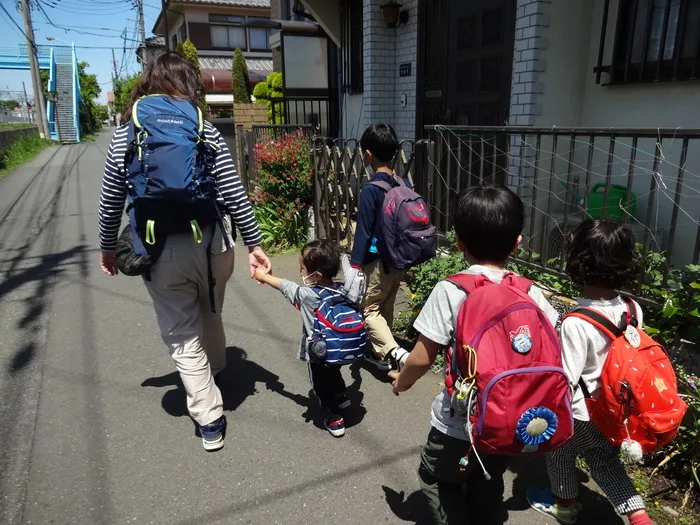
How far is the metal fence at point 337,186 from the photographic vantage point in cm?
529

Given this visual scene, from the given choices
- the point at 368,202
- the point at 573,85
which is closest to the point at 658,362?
the point at 368,202

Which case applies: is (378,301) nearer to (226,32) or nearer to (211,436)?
(211,436)

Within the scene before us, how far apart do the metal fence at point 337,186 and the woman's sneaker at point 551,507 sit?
3385mm

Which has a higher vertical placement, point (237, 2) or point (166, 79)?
point (237, 2)

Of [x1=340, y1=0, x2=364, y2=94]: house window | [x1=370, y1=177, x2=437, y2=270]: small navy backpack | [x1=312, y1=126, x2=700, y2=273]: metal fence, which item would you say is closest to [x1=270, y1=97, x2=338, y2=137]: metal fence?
[x1=340, y1=0, x2=364, y2=94]: house window

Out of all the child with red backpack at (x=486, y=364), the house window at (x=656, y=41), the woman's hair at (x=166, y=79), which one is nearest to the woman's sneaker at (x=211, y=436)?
the child with red backpack at (x=486, y=364)

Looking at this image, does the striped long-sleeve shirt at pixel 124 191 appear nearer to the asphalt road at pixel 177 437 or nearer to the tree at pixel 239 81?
the asphalt road at pixel 177 437

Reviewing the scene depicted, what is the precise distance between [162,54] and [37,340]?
2.68m

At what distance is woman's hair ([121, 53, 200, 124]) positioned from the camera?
251 cm

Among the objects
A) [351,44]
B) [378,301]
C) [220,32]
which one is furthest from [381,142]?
[220,32]

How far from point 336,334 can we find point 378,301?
2.73ft

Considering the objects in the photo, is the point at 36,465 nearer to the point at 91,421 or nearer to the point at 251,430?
the point at 91,421

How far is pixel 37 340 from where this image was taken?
4.02 meters

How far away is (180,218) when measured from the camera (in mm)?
2377
